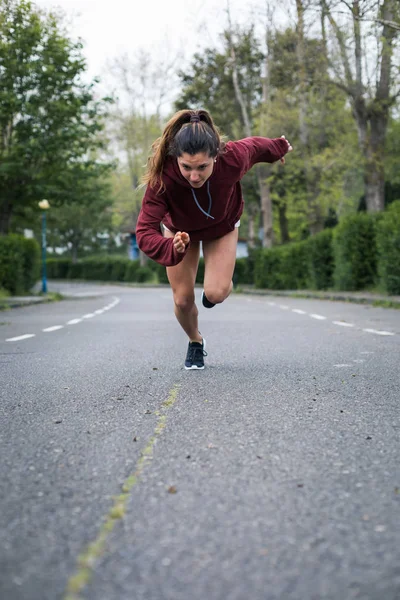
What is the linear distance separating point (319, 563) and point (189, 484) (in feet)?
2.97

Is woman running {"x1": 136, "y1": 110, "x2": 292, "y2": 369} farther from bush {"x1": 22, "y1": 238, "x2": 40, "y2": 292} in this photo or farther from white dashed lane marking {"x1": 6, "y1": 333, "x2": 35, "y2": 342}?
bush {"x1": 22, "y1": 238, "x2": 40, "y2": 292}

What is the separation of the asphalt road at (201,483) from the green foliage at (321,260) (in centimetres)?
2033

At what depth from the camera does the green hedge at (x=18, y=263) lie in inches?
1038

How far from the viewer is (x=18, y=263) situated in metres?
27.3

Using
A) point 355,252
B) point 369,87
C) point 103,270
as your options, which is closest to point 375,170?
point 369,87

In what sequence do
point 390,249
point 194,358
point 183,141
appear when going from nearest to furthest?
point 183,141 → point 194,358 → point 390,249

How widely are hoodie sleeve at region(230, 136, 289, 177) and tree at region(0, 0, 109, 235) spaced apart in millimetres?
21843

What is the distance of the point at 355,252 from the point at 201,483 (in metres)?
21.1

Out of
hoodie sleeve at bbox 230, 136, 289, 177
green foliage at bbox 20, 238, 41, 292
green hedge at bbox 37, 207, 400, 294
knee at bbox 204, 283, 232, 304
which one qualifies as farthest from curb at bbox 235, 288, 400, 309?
hoodie sleeve at bbox 230, 136, 289, 177

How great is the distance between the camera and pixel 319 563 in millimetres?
2197

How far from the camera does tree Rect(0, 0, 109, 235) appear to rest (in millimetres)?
26953

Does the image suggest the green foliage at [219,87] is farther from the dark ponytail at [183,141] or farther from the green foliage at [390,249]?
the dark ponytail at [183,141]

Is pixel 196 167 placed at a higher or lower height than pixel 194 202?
higher

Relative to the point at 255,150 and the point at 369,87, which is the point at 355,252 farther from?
the point at 255,150
